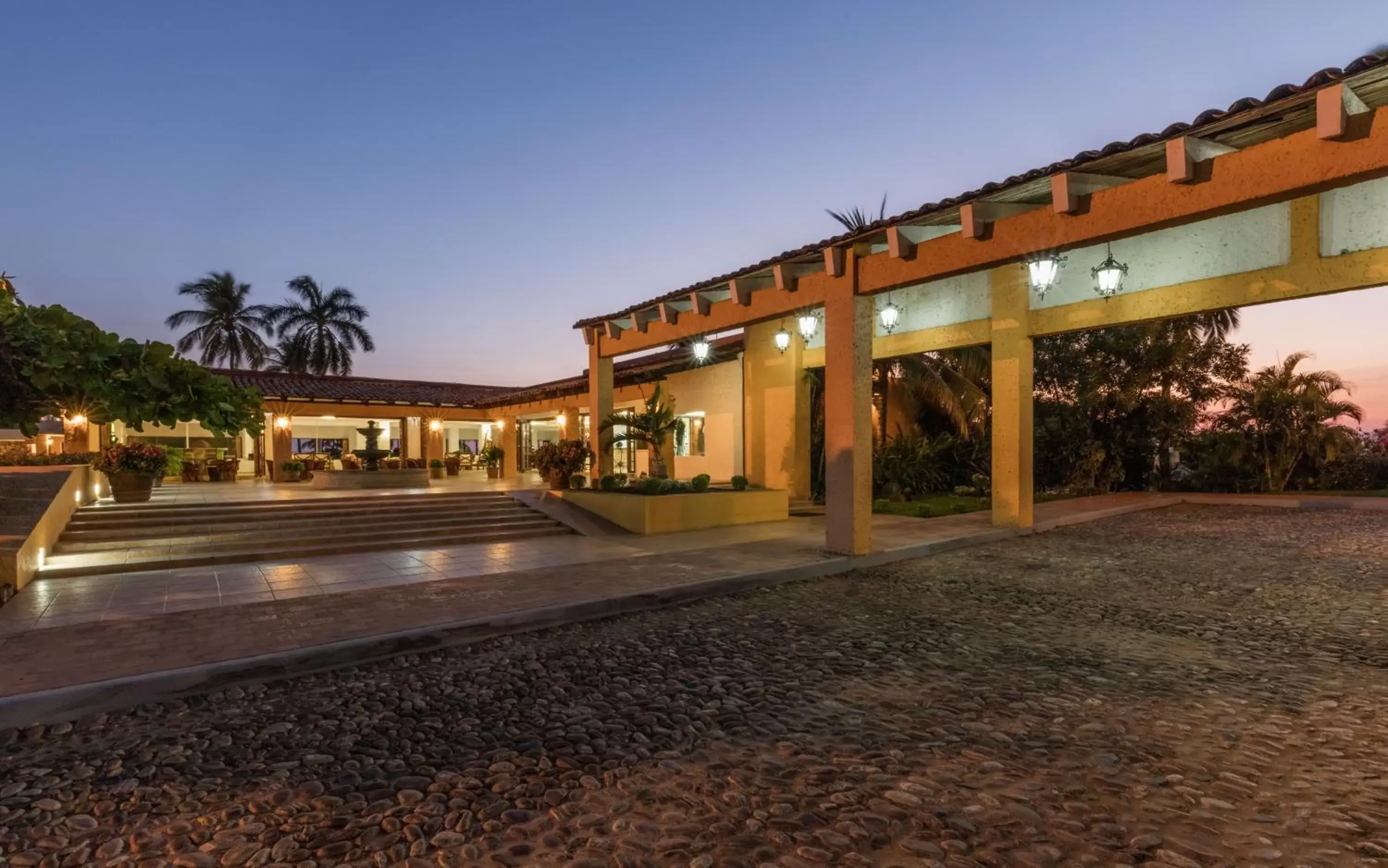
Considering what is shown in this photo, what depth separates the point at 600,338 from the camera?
14414mm

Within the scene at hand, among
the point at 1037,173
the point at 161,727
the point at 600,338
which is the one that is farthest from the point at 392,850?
the point at 600,338

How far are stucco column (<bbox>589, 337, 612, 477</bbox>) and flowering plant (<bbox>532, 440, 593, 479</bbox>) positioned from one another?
0.92ft

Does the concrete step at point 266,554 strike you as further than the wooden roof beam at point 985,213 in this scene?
Yes

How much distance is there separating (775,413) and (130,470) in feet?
45.2

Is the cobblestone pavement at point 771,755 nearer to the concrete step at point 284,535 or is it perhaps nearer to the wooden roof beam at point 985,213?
the wooden roof beam at point 985,213

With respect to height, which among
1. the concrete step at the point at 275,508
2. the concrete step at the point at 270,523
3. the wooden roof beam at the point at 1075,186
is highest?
the wooden roof beam at the point at 1075,186

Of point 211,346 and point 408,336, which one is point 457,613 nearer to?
point 211,346

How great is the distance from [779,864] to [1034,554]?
9260mm

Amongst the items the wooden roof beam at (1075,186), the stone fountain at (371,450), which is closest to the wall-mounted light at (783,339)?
the wooden roof beam at (1075,186)

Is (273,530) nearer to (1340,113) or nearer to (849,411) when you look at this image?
(849,411)

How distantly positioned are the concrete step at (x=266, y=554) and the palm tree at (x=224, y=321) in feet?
114

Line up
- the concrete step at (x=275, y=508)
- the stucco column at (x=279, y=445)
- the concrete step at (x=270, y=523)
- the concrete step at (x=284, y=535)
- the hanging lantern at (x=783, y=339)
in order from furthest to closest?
1. the stucco column at (x=279, y=445)
2. the hanging lantern at (x=783, y=339)
3. the concrete step at (x=275, y=508)
4. the concrete step at (x=270, y=523)
5. the concrete step at (x=284, y=535)

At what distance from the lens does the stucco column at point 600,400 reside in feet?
47.7

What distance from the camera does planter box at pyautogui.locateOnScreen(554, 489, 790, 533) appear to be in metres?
12.2
